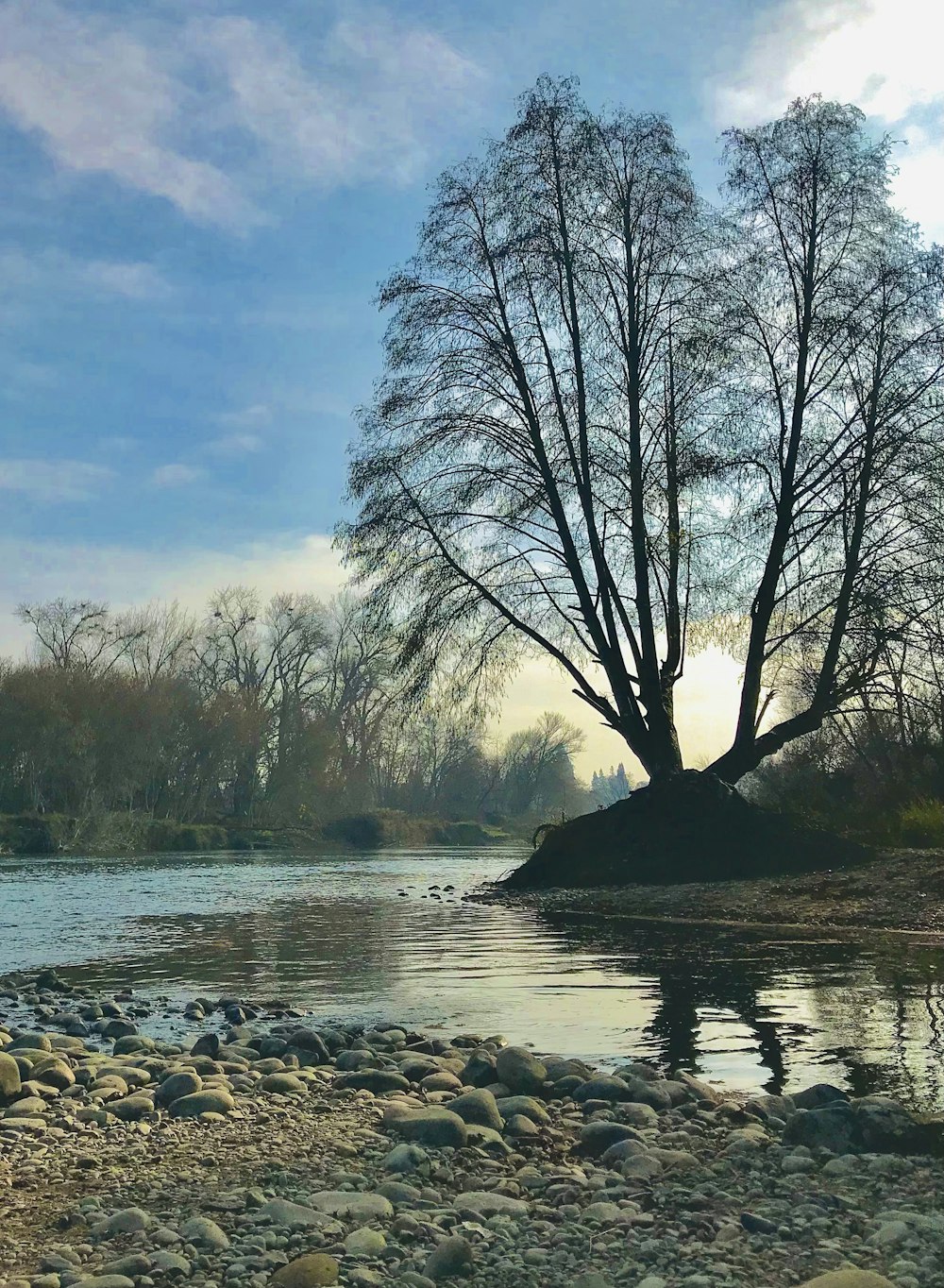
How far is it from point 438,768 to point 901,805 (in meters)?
84.9

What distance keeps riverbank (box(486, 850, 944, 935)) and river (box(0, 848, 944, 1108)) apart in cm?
71

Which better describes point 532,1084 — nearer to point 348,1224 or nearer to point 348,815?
point 348,1224

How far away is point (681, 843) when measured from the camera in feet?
60.8

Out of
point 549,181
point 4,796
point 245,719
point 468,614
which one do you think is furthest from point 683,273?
point 245,719

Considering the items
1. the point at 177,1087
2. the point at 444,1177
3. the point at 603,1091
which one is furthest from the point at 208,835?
the point at 444,1177

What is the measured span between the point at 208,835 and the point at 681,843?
5025cm

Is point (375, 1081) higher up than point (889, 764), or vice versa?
point (889, 764)

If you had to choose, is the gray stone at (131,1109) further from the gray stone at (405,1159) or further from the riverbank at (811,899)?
the riverbank at (811,899)

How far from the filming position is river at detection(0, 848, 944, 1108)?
21.9 ft

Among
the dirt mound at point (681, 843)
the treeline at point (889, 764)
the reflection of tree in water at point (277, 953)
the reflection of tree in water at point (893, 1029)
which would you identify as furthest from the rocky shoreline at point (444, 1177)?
the treeline at point (889, 764)

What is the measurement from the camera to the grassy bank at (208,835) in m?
54.6

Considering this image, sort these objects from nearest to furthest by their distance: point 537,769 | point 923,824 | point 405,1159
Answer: point 405,1159
point 923,824
point 537,769

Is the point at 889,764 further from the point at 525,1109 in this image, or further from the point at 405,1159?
the point at 405,1159

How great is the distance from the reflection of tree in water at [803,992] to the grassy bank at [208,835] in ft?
152
